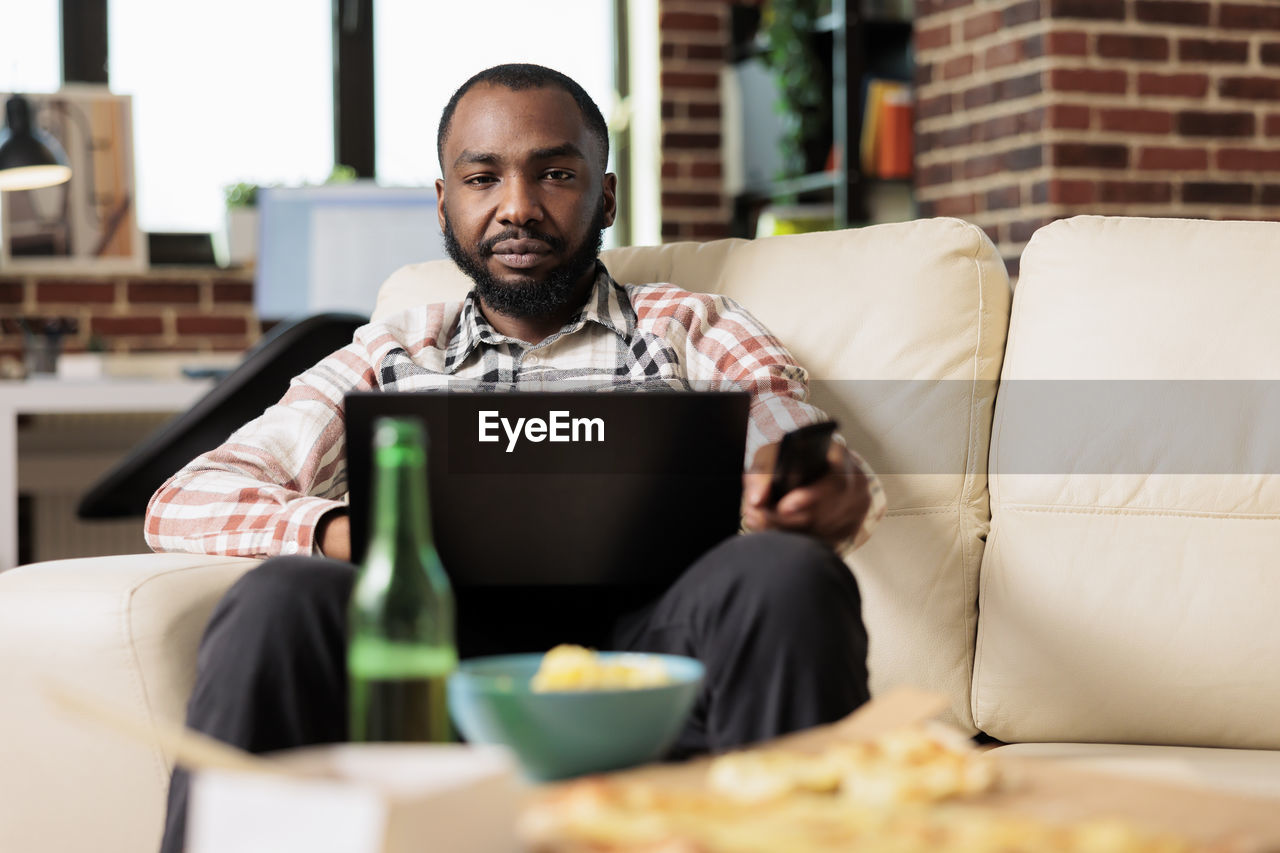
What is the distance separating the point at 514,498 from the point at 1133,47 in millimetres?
2412

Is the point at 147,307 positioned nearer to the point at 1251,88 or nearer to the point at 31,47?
the point at 31,47

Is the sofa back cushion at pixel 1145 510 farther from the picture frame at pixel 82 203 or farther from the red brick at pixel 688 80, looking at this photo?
the picture frame at pixel 82 203

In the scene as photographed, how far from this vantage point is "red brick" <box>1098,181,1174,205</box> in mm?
3035

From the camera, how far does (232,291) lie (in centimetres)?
398

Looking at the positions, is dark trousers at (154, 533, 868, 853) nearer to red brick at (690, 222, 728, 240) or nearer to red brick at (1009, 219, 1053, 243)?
red brick at (1009, 219, 1053, 243)

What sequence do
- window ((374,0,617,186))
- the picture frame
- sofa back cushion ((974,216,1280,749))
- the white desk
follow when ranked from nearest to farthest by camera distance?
sofa back cushion ((974,216,1280,749)), the white desk, the picture frame, window ((374,0,617,186))

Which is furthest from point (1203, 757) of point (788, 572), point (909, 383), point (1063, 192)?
point (1063, 192)

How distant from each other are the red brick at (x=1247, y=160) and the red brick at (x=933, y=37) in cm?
65

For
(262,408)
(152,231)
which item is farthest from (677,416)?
(152,231)

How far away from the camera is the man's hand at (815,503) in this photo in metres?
1.21

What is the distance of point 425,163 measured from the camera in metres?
4.26

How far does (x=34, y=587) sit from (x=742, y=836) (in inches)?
38.6

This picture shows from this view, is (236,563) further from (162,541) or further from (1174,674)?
(1174,674)

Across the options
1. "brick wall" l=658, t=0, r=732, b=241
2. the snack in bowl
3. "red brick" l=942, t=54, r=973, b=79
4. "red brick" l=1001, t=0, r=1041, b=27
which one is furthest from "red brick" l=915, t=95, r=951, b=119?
the snack in bowl
